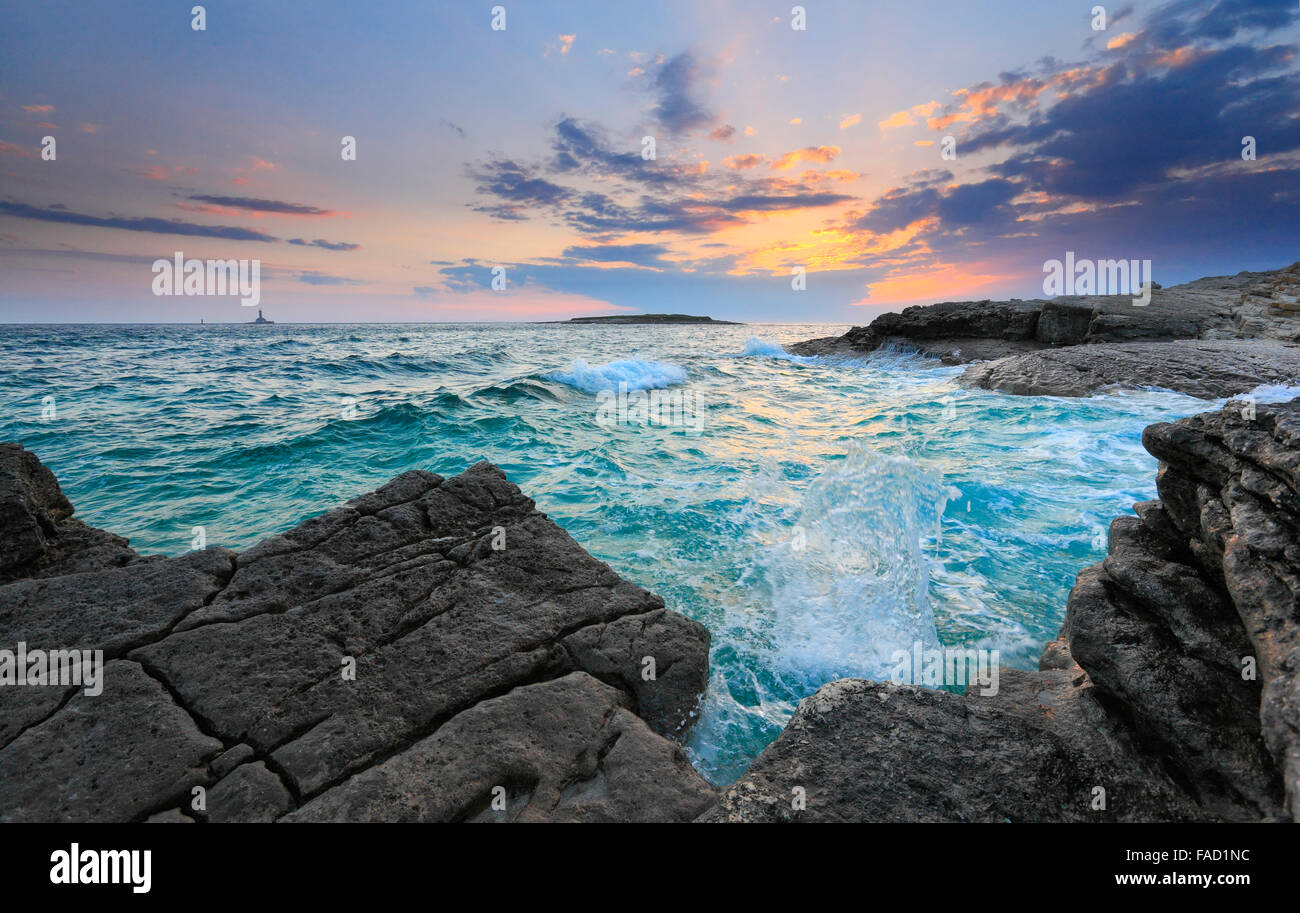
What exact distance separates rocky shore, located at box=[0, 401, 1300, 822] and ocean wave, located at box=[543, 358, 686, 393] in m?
17.7

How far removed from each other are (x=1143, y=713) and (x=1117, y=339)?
2543cm

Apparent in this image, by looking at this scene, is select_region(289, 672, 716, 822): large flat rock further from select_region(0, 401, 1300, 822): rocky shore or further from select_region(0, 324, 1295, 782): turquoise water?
select_region(0, 324, 1295, 782): turquoise water

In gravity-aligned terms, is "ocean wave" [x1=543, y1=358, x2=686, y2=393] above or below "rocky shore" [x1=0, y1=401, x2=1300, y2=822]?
above

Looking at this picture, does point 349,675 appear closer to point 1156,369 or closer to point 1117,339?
point 1156,369

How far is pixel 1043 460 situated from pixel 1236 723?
31.0ft

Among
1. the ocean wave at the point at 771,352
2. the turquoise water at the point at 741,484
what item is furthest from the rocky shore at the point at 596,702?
the ocean wave at the point at 771,352

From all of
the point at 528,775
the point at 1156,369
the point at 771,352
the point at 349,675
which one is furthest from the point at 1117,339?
the point at 349,675

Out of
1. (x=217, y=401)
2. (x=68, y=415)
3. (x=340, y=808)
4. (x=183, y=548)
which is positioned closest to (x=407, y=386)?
(x=217, y=401)

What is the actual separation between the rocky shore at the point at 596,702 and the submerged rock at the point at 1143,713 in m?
0.01

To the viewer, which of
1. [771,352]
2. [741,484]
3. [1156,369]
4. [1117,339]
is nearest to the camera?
[741,484]

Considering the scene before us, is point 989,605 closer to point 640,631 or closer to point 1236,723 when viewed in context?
point 1236,723

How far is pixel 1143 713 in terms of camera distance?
9.12 ft

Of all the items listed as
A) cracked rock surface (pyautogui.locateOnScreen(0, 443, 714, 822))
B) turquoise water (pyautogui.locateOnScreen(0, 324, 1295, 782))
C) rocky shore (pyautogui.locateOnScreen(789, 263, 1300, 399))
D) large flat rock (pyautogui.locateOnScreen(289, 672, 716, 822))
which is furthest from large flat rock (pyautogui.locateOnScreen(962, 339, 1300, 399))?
large flat rock (pyautogui.locateOnScreen(289, 672, 716, 822))

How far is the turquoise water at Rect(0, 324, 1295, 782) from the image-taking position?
17.7 ft
